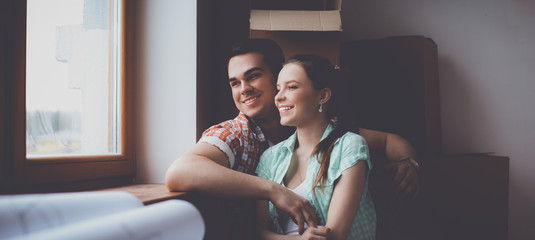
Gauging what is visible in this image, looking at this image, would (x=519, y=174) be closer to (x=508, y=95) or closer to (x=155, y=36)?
(x=508, y=95)

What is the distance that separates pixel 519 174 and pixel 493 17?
88 cm

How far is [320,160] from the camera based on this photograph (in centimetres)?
103

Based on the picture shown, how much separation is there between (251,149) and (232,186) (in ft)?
1.03

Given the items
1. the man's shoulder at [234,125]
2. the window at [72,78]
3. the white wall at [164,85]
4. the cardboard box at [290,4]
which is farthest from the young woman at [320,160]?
the window at [72,78]

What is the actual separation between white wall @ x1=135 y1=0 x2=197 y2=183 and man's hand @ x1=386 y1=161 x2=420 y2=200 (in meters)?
0.75

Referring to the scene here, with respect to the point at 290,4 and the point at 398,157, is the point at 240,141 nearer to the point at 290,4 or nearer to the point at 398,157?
the point at 398,157

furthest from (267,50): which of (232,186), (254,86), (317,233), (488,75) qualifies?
(488,75)

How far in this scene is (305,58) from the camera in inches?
44.8

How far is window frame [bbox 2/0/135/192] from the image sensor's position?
0.83 m

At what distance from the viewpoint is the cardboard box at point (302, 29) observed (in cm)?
126

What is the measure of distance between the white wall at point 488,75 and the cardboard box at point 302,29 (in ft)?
2.70

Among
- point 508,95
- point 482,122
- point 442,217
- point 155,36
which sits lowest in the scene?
point 442,217

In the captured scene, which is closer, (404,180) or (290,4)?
(404,180)

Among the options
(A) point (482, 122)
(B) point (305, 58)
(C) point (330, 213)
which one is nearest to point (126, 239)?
(C) point (330, 213)
